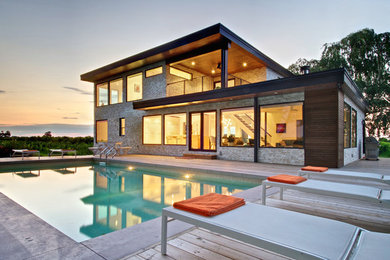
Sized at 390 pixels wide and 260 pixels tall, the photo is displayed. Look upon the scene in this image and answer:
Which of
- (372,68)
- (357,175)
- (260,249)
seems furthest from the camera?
(372,68)

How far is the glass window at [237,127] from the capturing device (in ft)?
30.7

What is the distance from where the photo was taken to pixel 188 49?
10820mm

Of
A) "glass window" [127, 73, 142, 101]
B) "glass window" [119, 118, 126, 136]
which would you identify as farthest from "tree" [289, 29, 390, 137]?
"glass window" [119, 118, 126, 136]

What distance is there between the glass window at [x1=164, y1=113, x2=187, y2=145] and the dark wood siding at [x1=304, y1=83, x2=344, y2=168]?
6.12 m

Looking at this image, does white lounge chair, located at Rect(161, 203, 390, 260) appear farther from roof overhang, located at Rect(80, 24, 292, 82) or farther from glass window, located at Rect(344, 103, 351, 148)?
roof overhang, located at Rect(80, 24, 292, 82)

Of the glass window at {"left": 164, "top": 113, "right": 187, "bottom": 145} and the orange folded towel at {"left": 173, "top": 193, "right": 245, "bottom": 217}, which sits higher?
the glass window at {"left": 164, "top": 113, "right": 187, "bottom": 145}

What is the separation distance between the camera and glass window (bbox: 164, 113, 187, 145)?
12078 mm

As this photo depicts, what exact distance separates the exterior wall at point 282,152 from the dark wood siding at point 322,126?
11.3 inches

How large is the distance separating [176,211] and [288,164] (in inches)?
283

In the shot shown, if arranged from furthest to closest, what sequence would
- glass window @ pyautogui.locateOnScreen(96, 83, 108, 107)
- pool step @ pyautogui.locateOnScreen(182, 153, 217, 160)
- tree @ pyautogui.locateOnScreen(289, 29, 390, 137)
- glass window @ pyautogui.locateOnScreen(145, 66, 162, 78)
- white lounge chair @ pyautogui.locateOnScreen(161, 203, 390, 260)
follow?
glass window @ pyautogui.locateOnScreen(96, 83, 108, 107) → tree @ pyautogui.locateOnScreen(289, 29, 390, 137) → glass window @ pyautogui.locateOnScreen(145, 66, 162, 78) → pool step @ pyautogui.locateOnScreen(182, 153, 217, 160) → white lounge chair @ pyautogui.locateOnScreen(161, 203, 390, 260)

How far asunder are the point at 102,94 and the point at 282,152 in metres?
13.0

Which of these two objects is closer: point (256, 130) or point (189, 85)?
point (256, 130)

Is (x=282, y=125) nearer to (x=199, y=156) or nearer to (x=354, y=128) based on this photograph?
(x=199, y=156)

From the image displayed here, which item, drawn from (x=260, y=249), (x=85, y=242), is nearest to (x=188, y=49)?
(x=85, y=242)
